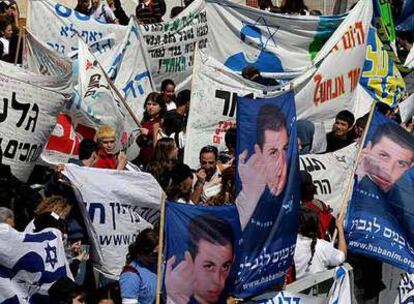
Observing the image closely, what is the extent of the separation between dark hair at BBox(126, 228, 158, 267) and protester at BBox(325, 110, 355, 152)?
471cm

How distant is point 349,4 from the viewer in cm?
2605

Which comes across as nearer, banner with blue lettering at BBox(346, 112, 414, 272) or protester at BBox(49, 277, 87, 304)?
protester at BBox(49, 277, 87, 304)

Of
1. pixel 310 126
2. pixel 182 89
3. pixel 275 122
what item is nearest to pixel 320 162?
pixel 310 126

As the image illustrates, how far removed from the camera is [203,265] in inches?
492

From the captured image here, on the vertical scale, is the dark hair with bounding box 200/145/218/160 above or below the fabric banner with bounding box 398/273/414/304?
above

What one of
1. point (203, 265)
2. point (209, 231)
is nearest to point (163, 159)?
point (209, 231)

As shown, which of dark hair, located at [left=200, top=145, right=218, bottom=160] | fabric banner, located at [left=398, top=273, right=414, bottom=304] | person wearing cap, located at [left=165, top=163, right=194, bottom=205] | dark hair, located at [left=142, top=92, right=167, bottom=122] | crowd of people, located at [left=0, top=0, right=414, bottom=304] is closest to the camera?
crowd of people, located at [left=0, top=0, right=414, bottom=304]

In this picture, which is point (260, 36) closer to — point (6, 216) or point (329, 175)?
point (329, 175)

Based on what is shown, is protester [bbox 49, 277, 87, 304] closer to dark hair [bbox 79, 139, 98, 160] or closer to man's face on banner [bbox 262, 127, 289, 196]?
man's face on banner [bbox 262, 127, 289, 196]

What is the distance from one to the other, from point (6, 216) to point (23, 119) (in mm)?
2333

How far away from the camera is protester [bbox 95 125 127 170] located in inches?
578

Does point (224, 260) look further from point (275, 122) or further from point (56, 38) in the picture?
point (56, 38)

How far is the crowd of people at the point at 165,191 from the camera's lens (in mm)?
12797

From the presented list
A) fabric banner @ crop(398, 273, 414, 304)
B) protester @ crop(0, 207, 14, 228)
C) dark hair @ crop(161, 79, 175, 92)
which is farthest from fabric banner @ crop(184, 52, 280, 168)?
protester @ crop(0, 207, 14, 228)
